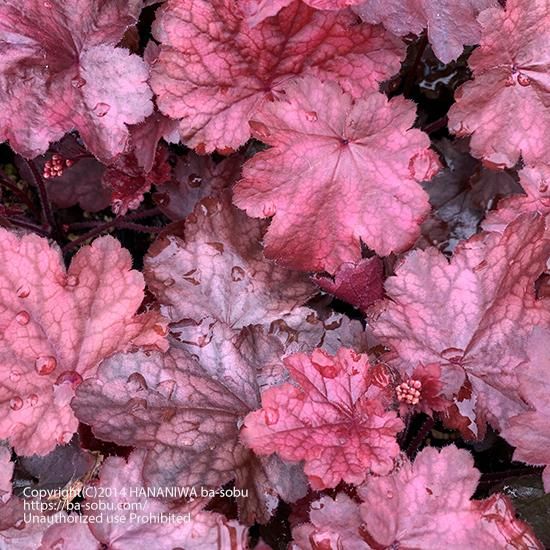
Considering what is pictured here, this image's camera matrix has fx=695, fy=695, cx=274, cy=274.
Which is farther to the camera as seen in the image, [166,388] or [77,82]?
[77,82]

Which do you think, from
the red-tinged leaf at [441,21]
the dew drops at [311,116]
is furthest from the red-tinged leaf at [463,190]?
the dew drops at [311,116]

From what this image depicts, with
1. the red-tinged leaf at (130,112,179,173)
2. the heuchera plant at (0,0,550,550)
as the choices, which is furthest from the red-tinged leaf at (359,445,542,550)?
the red-tinged leaf at (130,112,179,173)

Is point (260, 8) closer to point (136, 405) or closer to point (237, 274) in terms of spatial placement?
point (237, 274)

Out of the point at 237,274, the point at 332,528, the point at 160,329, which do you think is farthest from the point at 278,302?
the point at 332,528

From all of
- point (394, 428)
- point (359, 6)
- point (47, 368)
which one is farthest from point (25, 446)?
point (359, 6)

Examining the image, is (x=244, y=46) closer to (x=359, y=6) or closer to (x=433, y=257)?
(x=359, y=6)

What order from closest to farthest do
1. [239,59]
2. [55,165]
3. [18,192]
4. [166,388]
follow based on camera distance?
[166,388] → [239,59] → [55,165] → [18,192]

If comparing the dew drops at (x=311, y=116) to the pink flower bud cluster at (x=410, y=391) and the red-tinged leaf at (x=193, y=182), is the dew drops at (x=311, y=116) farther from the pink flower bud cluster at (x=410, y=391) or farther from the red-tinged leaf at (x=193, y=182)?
the pink flower bud cluster at (x=410, y=391)
